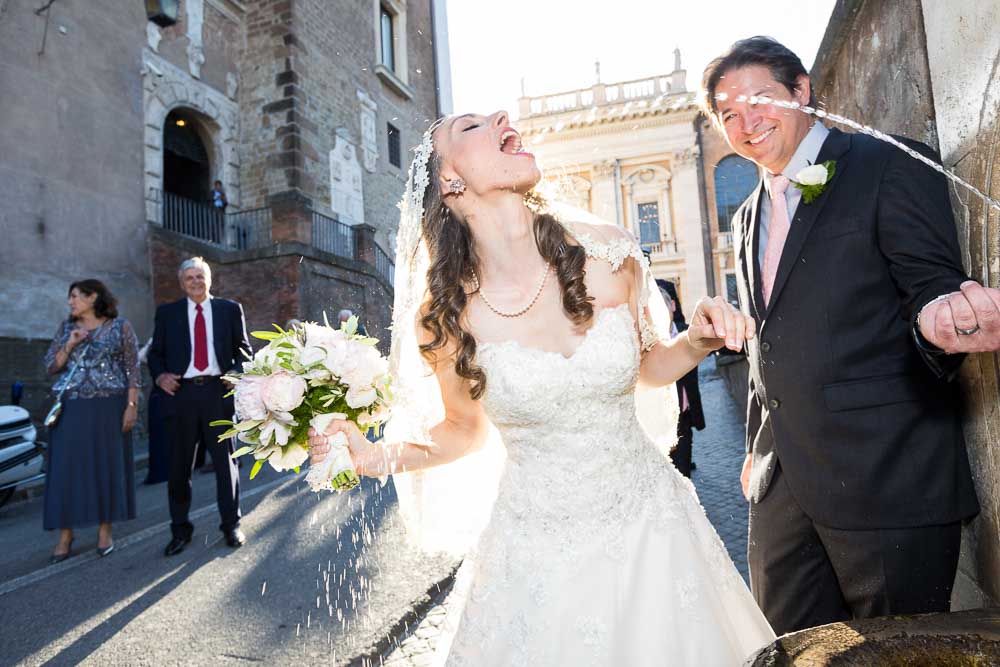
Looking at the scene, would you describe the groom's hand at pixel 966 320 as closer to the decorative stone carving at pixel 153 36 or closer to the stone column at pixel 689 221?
the decorative stone carving at pixel 153 36

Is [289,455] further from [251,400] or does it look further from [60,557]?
[60,557]

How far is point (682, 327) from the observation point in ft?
18.7

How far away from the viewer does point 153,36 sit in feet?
39.9

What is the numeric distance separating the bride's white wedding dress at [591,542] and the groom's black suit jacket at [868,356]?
395mm

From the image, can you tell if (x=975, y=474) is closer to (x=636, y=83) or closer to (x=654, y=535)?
(x=654, y=535)

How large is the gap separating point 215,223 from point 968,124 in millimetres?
14003

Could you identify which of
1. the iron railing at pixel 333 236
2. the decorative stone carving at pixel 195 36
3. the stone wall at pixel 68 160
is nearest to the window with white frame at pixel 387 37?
the decorative stone carving at pixel 195 36

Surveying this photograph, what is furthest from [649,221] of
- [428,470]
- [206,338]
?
[428,470]

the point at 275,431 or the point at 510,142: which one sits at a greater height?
the point at 510,142

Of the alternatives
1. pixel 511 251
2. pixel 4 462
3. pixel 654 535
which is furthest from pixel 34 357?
pixel 654 535

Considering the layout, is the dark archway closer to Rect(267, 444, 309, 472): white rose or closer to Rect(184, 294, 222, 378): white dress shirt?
Rect(184, 294, 222, 378): white dress shirt

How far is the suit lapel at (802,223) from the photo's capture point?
6.12 feet

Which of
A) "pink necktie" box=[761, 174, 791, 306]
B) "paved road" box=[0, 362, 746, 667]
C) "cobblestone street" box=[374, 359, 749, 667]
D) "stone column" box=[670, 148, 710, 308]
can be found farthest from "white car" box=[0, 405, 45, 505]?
"stone column" box=[670, 148, 710, 308]

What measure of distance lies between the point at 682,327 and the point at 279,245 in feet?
28.9
